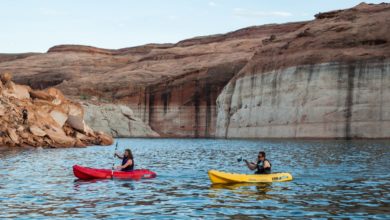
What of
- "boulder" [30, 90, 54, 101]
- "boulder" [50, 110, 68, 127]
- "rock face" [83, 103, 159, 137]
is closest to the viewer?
"boulder" [50, 110, 68, 127]

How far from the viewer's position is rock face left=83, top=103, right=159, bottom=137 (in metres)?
117

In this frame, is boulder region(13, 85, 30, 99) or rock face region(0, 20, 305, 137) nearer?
boulder region(13, 85, 30, 99)

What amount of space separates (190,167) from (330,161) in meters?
9.99

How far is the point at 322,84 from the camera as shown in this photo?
88.9m

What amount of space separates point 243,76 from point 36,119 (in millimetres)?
48353

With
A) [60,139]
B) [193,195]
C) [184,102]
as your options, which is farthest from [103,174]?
[184,102]

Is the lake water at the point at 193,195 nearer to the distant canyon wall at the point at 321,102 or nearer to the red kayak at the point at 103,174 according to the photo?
the red kayak at the point at 103,174

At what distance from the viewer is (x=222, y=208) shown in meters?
23.5

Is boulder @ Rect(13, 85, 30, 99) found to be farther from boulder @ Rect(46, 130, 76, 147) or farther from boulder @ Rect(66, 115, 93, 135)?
boulder @ Rect(46, 130, 76, 147)

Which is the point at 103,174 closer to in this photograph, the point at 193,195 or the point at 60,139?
the point at 193,195

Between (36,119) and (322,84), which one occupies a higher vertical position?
(322,84)

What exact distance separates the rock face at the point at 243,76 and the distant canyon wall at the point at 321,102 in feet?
0.52

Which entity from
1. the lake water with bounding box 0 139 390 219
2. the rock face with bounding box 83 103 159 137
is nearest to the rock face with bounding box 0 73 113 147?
the lake water with bounding box 0 139 390 219

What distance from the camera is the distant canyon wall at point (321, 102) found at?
8388cm
